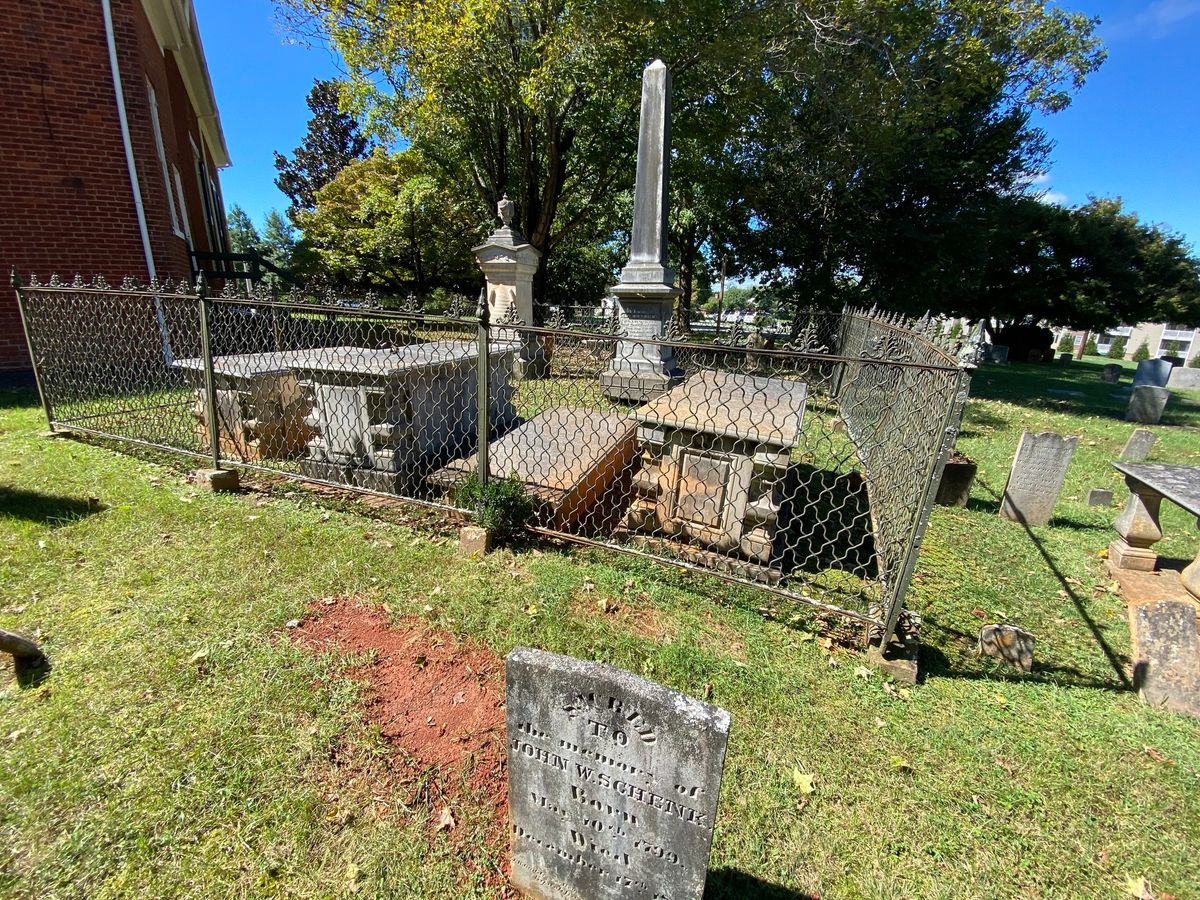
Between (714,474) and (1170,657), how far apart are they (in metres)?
2.39

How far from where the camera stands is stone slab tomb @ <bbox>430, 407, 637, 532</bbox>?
152 inches

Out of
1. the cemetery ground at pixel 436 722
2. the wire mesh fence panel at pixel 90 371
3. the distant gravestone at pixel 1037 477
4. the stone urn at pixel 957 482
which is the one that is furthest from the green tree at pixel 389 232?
the distant gravestone at pixel 1037 477

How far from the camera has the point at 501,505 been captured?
11.6 ft

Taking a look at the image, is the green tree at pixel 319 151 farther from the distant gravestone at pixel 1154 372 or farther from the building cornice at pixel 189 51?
the distant gravestone at pixel 1154 372

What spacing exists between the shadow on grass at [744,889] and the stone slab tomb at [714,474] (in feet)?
6.09

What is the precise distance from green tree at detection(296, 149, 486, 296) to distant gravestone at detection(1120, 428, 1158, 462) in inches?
667

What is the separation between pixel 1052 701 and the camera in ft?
8.23

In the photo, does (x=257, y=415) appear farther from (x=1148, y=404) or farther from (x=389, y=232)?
(x=389, y=232)

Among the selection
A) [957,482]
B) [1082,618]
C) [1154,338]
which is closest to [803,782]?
[1082,618]

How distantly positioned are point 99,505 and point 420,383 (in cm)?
252

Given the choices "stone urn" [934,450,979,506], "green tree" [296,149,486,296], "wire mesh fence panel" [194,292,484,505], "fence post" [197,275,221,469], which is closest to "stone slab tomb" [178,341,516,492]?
"wire mesh fence panel" [194,292,484,505]

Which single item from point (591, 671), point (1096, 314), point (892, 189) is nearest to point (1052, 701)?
point (591, 671)

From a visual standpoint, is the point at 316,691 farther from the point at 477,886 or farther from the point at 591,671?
the point at 591,671

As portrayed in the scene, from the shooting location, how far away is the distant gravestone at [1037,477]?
14.5ft
